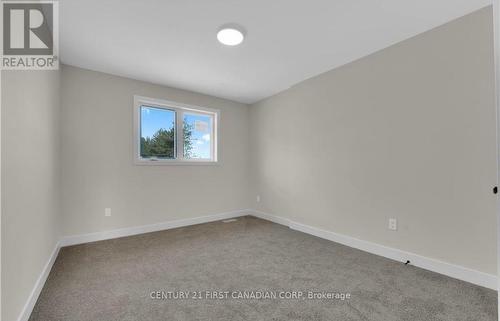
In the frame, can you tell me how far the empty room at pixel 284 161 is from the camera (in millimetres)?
1590

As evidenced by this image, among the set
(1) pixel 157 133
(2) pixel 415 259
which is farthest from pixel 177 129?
(2) pixel 415 259

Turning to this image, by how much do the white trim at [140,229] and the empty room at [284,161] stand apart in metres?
0.02

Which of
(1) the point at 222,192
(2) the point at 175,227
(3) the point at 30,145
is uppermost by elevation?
(3) the point at 30,145

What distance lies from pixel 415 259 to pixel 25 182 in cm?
345

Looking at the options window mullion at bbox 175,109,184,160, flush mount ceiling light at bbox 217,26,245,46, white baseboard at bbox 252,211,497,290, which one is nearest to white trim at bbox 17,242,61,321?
window mullion at bbox 175,109,184,160

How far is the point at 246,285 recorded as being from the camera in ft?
6.21

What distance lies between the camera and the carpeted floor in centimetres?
153

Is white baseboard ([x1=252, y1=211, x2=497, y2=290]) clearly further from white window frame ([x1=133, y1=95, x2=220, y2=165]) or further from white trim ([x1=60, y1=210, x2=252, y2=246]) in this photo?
white window frame ([x1=133, y1=95, x2=220, y2=165])

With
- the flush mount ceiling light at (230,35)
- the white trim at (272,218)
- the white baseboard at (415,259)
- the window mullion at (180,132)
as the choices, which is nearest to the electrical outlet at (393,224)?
the white baseboard at (415,259)

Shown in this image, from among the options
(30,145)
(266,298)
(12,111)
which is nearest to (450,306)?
(266,298)

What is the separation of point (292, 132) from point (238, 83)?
121 cm

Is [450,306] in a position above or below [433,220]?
below

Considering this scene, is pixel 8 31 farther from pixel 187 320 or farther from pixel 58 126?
pixel 187 320

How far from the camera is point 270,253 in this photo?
2.60 m
